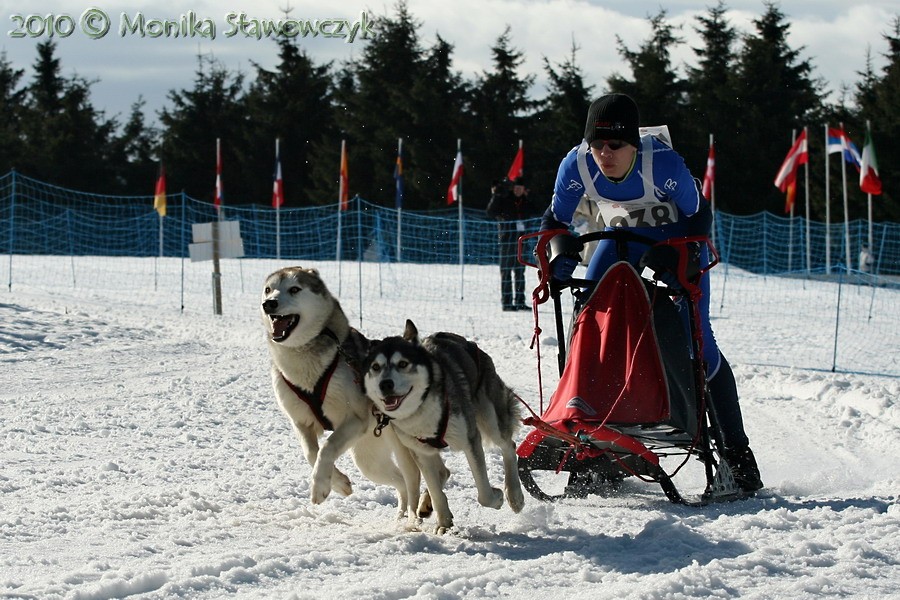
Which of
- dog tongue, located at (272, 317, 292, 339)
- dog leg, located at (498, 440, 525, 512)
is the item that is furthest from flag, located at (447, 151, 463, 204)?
dog leg, located at (498, 440, 525, 512)

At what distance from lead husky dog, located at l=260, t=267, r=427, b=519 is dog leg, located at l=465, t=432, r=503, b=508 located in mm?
304

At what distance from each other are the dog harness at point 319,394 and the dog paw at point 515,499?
31.9 inches

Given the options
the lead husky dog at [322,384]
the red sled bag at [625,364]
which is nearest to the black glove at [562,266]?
the red sled bag at [625,364]

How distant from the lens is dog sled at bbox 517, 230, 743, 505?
4.32m

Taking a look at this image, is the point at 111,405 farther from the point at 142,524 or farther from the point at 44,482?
the point at 142,524

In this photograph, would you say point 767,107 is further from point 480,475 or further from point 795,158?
point 480,475

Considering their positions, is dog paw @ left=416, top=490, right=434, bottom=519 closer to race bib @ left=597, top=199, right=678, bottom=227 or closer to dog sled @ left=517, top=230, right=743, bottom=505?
dog sled @ left=517, top=230, right=743, bottom=505

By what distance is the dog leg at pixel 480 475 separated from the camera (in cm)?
430

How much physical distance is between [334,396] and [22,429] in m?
2.79

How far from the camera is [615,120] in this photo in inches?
175

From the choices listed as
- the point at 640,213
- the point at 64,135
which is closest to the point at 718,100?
the point at 64,135

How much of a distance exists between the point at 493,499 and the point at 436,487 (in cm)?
26

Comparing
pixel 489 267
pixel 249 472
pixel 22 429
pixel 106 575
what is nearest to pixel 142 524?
pixel 106 575

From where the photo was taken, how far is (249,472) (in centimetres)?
542
